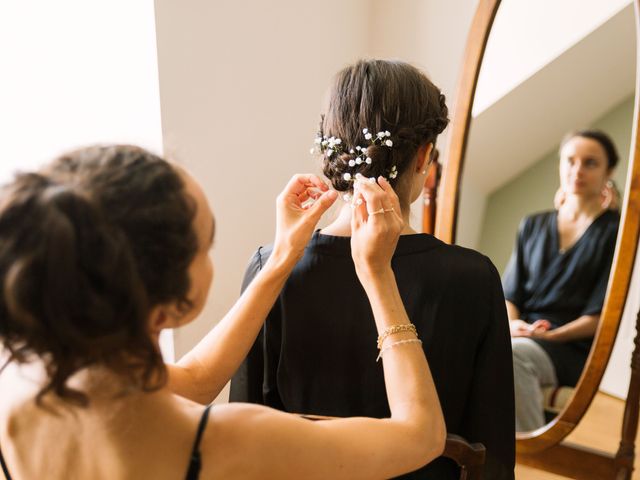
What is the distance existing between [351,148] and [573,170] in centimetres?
76

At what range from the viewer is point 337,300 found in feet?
3.02

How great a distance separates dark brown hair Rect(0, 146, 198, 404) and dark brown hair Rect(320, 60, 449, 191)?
410 millimetres

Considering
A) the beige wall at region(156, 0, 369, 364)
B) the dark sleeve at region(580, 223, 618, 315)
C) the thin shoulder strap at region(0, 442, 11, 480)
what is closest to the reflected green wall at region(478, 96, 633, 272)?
the dark sleeve at region(580, 223, 618, 315)

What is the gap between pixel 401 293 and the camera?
0.90 meters

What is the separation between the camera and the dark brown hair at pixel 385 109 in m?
0.89

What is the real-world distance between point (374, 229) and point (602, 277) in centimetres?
87

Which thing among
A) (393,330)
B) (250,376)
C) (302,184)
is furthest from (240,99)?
(393,330)

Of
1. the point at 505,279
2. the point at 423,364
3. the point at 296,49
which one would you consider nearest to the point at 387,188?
the point at 423,364

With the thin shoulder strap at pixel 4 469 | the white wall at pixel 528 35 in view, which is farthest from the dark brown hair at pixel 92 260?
the white wall at pixel 528 35

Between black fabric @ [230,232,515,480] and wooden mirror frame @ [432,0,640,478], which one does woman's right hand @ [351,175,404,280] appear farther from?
wooden mirror frame @ [432,0,640,478]

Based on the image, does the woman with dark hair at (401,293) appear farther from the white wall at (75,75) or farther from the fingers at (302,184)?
the white wall at (75,75)

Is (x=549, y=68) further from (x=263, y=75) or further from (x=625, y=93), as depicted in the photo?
(x=263, y=75)

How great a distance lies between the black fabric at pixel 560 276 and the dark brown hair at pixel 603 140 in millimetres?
119

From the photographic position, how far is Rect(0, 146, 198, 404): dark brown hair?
1.56 ft
